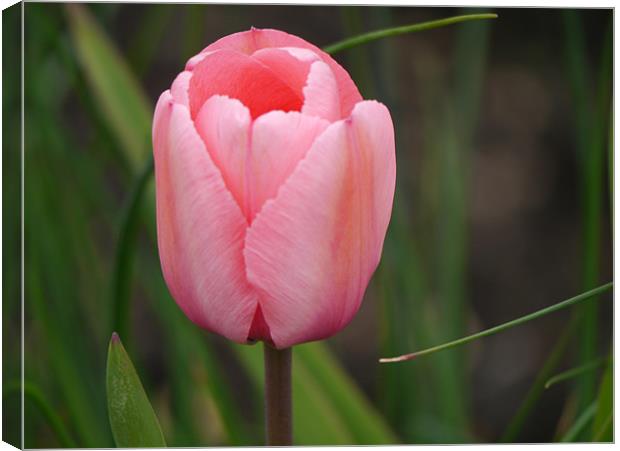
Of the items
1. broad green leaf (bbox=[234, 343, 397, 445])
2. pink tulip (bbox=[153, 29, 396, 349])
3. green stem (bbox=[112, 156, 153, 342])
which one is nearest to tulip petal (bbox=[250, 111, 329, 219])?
pink tulip (bbox=[153, 29, 396, 349])

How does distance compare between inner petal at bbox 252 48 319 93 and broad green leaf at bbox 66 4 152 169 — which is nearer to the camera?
inner petal at bbox 252 48 319 93

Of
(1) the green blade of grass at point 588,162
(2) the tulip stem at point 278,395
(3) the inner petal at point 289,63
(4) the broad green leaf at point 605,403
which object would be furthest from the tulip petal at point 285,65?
(1) the green blade of grass at point 588,162

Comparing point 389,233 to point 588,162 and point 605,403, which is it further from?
point 605,403

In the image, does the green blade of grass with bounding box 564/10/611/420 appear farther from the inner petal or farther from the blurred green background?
the inner petal

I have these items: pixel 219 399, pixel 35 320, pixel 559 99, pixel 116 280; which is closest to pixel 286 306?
pixel 116 280

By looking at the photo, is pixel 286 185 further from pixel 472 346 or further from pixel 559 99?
pixel 472 346

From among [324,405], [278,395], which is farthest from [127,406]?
[324,405]
